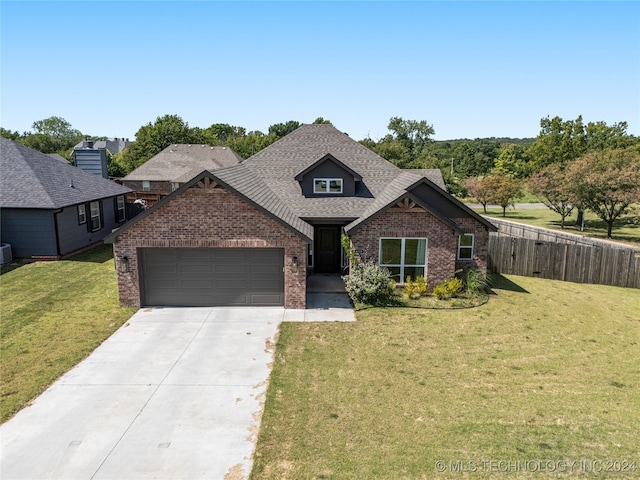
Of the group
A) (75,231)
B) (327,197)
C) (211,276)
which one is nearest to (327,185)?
(327,197)

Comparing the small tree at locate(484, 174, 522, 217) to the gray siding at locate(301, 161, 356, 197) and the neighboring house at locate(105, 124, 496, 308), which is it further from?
the gray siding at locate(301, 161, 356, 197)

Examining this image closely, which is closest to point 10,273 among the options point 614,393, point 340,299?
point 340,299

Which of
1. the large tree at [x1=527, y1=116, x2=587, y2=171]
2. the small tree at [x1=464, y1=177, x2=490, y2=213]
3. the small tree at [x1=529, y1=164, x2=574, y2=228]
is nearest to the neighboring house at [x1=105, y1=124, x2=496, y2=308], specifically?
the small tree at [x1=529, y1=164, x2=574, y2=228]

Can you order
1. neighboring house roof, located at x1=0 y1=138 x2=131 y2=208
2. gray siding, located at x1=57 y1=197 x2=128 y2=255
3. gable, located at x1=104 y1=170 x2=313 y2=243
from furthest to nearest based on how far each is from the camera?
gray siding, located at x1=57 y1=197 x2=128 y2=255, neighboring house roof, located at x1=0 y1=138 x2=131 y2=208, gable, located at x1=104 y1=170 x2=313 y2=243

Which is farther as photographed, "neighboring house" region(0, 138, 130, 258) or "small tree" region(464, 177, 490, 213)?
"small tree" region(464, 177, 490, 213)

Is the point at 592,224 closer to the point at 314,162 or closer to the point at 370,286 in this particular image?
the point at 314,162

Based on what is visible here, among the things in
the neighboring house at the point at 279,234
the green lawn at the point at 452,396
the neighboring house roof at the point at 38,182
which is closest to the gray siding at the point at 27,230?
the neighboring house roof at the point at 38,182
